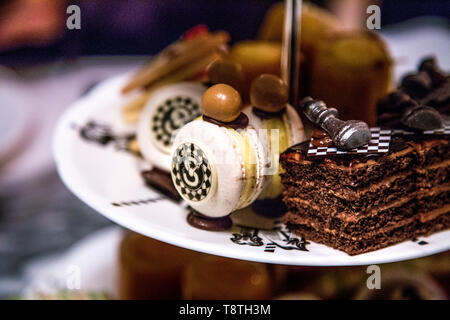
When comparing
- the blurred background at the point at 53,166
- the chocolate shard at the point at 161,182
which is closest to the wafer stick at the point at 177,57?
the blurred background at the point at 53,166

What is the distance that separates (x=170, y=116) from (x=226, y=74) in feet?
0.66

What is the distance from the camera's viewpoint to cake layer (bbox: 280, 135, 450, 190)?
0.98 meters

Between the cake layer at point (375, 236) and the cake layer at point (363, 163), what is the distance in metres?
0.10

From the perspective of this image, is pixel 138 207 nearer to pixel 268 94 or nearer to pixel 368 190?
pixel 268 94

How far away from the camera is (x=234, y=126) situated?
1026 mm

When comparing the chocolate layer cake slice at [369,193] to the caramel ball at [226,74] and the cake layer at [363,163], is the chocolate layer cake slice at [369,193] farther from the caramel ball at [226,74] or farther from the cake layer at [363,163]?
the caramel ball at [226,74]

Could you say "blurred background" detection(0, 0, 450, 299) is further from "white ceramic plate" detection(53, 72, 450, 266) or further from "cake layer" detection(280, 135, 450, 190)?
"cake layer" detection(280, 135, 450, 190)

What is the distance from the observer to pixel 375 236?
104 cm

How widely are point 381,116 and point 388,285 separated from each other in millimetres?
371

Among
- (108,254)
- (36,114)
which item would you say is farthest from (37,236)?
(36,114)

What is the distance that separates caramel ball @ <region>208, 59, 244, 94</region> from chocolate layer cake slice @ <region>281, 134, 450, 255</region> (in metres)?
0.17

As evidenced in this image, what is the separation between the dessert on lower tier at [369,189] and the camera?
3.26 feet

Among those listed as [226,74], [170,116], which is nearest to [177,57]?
[170,116]

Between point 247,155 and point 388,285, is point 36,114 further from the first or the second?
point 388,285
